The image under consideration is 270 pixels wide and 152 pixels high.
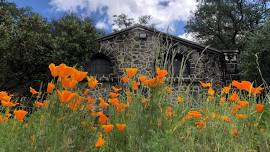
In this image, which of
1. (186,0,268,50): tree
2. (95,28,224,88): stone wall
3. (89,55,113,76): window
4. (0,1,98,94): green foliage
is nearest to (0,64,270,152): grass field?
(0,1,98,94): green foliage

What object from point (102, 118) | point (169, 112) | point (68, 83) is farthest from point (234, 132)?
point (68, 83)

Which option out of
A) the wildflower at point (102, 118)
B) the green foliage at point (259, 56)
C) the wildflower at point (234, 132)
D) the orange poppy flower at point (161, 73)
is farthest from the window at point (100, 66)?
the wildflower at point (234, 132)

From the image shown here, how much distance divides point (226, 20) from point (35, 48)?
63.9 ft

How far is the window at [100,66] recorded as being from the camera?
64.5ft

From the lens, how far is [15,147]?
8.77ft

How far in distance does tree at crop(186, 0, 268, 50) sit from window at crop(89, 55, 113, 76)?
1418cm

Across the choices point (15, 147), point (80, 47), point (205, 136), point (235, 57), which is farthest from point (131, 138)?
point (235, 57)

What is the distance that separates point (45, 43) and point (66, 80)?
49.3 feet

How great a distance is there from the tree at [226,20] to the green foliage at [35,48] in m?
16.0

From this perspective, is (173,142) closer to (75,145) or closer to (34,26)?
(75,145)

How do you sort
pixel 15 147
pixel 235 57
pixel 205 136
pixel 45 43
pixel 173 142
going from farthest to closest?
pixel 235 57 → pixel 45 43 → pixel 205 136 → pixel 15 147 → pixel 173 142

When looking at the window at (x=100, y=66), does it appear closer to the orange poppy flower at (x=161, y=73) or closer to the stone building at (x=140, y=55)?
the stone building at (x=140, y=55)

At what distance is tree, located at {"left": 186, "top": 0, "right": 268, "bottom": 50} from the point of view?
30.6m

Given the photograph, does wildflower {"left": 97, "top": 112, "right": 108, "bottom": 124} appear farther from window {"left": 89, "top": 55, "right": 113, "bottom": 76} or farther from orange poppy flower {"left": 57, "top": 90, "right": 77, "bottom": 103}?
window {"left": 89, "top": 55, "right": 113, "bottom": 76}
